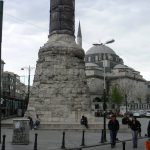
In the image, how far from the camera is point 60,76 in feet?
95.7

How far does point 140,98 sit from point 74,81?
85.5 metres

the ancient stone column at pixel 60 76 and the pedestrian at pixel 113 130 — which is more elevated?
the ancient stone column at pixel 60 76

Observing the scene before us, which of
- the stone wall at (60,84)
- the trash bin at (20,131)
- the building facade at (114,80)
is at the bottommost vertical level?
the trash bin at (20,131)

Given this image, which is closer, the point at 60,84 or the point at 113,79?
the point at 60,84

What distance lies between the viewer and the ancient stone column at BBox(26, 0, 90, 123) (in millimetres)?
28672

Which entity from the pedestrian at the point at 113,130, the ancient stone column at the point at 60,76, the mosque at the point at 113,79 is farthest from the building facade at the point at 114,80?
the pedestrian at the point at 113,130

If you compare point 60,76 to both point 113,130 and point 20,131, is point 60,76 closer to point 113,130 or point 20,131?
point 20,131

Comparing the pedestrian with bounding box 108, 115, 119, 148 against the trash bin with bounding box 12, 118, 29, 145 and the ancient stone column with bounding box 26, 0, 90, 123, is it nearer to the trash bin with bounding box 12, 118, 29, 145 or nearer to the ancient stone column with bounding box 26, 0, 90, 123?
the trash bin with bounding box 12, 118, 29, 145

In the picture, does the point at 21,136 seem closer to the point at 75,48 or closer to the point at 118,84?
the point at 75,48

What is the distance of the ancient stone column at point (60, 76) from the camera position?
28672 mm

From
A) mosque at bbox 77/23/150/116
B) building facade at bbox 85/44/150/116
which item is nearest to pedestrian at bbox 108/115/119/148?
building facade at bbox 85/44/150/116

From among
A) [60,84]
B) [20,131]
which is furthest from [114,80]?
[20,131]

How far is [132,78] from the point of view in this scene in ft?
377

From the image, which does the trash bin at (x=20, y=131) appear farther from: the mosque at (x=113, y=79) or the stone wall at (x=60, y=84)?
the mosque at (x=113, y=79)
